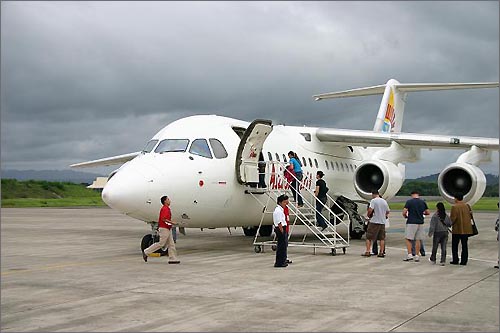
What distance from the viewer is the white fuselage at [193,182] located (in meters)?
13.9

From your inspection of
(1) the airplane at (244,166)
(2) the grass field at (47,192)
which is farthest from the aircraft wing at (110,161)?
(2) the grass field at (47,192)

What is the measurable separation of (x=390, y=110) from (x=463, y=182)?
24.3ft

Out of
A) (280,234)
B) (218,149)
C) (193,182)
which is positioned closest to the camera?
(280,234)

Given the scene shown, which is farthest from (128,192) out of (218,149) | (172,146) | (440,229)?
(440,229)

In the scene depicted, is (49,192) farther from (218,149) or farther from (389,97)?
(218,149)

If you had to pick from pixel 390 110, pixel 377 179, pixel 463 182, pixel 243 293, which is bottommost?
pixel 243 293

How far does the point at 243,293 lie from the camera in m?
9.49

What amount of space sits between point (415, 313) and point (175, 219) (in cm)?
796

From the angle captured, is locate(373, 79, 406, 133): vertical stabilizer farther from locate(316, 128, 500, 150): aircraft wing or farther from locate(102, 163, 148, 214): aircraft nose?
locate(102, 163, 148, 214): aircraft nose

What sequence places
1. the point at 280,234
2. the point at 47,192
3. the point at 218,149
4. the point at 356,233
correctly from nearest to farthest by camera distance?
the point at 280,234, the point at 218,149, the point at 356,233, the point at 47,192

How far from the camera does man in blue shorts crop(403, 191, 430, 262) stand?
47.6ft

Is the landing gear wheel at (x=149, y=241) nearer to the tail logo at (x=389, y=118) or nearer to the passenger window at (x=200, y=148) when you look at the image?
the passenger window at (x=200, y=148)

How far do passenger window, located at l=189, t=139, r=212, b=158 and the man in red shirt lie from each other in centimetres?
209

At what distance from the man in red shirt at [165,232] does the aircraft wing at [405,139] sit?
8.75 metres
